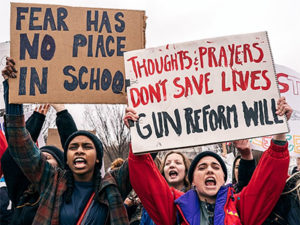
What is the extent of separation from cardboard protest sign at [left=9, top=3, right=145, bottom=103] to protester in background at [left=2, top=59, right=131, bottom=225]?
219 mm

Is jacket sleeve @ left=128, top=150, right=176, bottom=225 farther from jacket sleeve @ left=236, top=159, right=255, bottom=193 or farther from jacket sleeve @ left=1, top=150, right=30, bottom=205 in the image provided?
jacket sleeve @ left=1, top=150, right=30, bottom=205

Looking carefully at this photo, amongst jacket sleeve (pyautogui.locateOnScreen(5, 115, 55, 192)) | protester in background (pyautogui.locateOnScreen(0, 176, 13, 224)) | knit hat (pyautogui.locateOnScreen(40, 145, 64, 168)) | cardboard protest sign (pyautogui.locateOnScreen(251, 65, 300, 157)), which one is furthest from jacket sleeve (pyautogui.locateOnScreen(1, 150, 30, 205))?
cardboard protest sign (pyautogui.locateOnScreen(251, 65, 300, 157))

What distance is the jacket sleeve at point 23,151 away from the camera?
2822mm

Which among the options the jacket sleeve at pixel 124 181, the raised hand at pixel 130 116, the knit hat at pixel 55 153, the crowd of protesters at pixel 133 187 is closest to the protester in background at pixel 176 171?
the crowd of protesters at pixel 133 187

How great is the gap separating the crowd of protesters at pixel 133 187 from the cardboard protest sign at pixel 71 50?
22 cm

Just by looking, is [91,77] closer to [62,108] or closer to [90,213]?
[62,108]

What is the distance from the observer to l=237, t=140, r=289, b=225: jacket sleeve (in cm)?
263

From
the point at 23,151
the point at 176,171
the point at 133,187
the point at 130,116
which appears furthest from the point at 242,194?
the point at 23,151

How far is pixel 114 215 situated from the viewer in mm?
2760

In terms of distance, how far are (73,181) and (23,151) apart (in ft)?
1.58

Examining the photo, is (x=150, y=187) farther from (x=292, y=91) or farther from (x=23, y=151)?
(x=292, y=91)

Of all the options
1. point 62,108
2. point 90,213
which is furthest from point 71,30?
point 90,213

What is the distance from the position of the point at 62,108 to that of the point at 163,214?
159cm

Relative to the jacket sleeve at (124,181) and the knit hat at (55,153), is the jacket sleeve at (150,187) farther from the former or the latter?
the knit hat at (55,153)
